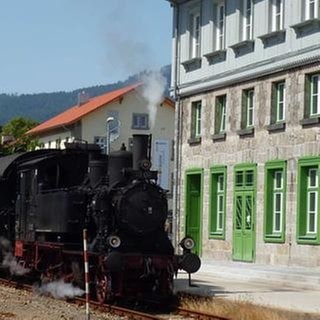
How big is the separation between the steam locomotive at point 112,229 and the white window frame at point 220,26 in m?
10.1

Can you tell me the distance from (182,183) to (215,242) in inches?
127

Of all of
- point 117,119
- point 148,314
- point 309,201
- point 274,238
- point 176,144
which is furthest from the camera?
point 117,119

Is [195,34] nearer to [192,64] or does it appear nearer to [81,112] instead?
[192,64]

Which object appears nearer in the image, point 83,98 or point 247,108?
point 247,108

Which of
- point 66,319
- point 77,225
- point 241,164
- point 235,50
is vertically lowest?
point 66,319

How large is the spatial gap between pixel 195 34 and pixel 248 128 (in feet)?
16.6

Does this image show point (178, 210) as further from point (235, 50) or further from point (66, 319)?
point (66, 319)

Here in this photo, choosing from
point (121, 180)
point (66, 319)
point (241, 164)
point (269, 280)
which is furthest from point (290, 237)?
point (66, 319)

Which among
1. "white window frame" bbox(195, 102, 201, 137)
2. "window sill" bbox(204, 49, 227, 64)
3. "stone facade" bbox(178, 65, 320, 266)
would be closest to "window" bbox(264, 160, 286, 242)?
"stone facade" bbox(178, 65, 320, 266)

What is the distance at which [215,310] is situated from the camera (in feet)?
53.0

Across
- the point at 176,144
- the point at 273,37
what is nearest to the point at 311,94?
the point at 273,37

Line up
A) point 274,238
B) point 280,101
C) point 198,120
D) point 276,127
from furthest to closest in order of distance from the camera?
point 198,120
point 280,101
point 276,127
point 274,238

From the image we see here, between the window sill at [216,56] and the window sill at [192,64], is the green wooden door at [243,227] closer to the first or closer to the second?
the window sill at [216,56]

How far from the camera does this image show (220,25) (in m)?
28.6
